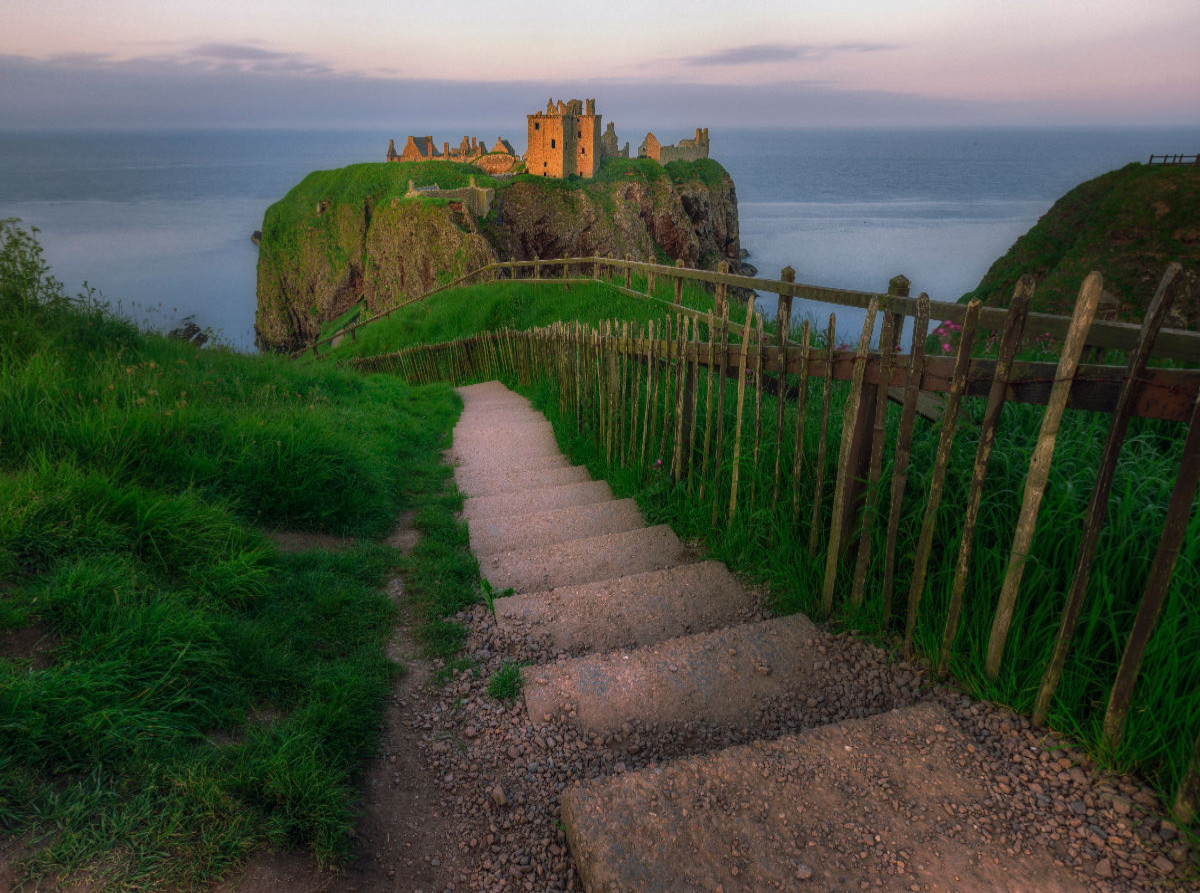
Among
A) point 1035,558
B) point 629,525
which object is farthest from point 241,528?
point 1035,558

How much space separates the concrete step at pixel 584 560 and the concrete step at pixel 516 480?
5.31 feet

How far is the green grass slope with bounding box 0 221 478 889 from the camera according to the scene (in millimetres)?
2070

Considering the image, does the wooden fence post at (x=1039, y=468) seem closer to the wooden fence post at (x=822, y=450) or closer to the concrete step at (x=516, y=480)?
the wooden fence post at (x=822, y=450)

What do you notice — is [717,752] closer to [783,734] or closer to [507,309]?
[783,734]

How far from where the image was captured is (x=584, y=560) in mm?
4410

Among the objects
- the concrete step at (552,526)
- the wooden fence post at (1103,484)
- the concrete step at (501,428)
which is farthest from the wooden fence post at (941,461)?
the concrete step at (501,428)

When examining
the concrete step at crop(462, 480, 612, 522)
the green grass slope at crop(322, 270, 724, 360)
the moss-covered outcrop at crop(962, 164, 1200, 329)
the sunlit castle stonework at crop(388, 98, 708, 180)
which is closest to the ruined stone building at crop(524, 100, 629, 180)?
the sunlit castle stonework at crop(388, 98, 708, 180)

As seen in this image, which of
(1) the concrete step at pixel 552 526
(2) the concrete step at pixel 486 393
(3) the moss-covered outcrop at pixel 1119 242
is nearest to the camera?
(1) the concrete step at pixel 552 526

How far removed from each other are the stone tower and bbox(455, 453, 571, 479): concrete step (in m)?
63.1

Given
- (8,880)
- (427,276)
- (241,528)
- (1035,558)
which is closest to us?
(8,880)

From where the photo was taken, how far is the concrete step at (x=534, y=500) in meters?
5.48

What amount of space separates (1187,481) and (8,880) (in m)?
3.53

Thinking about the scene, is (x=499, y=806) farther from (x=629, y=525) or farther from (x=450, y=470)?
(x=450, y=470)

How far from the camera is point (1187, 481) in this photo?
6.44ft
